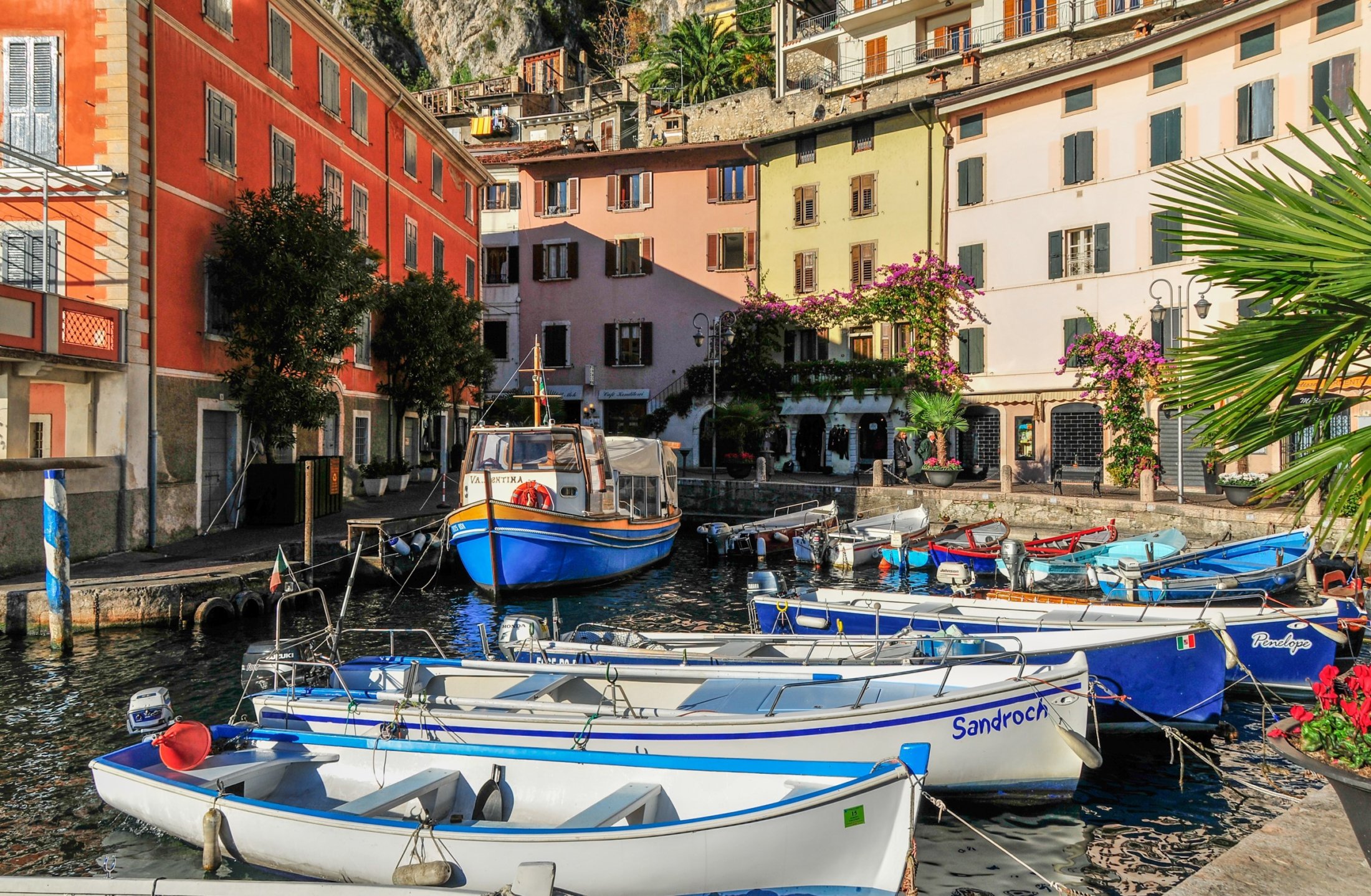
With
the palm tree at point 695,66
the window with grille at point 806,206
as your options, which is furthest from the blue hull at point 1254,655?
the palm tree at point 695,66

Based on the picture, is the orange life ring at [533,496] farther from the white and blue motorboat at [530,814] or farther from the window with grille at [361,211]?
the window with grille at [361,211]

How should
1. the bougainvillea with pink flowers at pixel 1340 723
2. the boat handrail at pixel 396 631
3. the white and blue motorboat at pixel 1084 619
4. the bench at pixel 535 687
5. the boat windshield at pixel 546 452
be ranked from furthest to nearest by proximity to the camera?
the boat windshield at pixel 546 452
the white and blue motorboat at pixel 1084 619
the bench at pixel 535 687
the boat handrail at pixel 396 631
the bougainvillea with pink flowers at pixel 1340 723

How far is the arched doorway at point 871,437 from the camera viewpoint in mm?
37656

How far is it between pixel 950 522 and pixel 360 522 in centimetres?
1512

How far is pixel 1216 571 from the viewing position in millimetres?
18188

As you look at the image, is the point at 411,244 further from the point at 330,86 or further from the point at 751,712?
the point at 751,712

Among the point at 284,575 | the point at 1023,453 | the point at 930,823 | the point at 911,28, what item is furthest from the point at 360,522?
the point at 911,28

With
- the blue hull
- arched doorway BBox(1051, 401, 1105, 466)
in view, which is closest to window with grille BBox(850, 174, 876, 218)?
arched doorway BBox(1051, 401, 1105, 466)

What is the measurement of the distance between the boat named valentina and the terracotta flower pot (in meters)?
15.7

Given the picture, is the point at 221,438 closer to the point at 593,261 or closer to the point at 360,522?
the point at 360,522

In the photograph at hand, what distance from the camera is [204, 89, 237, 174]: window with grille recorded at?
71.0 feet

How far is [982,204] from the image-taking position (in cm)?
3503

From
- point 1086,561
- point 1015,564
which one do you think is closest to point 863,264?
point 1086,561

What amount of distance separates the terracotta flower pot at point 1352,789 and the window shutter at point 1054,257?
3016 cm
